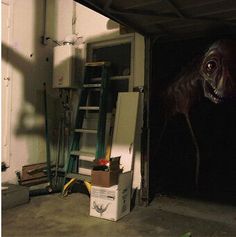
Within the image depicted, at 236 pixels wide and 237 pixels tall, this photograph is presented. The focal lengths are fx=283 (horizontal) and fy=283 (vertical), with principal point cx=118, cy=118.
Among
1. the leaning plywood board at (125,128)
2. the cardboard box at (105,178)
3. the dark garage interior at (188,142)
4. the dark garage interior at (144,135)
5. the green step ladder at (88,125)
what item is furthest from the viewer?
the green step ladder at (88,125)

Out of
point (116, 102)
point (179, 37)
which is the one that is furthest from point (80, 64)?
point (179, 37)

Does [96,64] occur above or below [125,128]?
above

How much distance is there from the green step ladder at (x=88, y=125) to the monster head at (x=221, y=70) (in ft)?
3.92

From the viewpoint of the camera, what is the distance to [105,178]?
2514 millimetres

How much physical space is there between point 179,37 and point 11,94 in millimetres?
1982

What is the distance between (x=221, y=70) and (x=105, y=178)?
1393mm

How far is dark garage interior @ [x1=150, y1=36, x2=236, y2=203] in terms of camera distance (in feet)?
10.3

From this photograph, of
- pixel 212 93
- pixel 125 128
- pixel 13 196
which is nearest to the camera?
pixel 212 93

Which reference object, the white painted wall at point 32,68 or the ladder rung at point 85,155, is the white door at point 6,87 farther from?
the ladder rung at point 85,155

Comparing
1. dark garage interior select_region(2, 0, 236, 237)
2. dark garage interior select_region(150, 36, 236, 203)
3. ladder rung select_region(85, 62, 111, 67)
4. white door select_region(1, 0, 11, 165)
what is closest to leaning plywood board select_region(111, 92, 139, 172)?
dark garage interior select_region(2, 0, 236, 237)

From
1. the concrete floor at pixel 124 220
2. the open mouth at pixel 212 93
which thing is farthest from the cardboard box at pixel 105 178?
the open mouth at pixel 212 93

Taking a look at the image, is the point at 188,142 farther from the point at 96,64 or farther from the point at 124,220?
the point at 96,64

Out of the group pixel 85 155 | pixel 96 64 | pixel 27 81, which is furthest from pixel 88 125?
pixel 27 81

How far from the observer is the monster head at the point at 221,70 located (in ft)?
8.07
